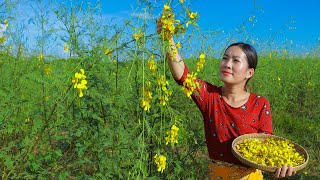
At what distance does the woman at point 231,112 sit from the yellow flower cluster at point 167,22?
2.14 feet

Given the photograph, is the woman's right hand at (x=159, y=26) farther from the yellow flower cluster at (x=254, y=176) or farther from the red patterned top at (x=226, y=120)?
the yellow flower cluster at (x=254, y=176)

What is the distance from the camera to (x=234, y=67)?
8.04 ft

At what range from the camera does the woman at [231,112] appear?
2441mm

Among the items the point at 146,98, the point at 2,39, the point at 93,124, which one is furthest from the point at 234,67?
the point at 2,39

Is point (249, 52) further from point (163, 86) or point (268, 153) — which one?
point (163, 86)

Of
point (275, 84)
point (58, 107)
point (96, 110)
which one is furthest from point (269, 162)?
point (275, 84)

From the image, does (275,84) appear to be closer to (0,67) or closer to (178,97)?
(178,97)

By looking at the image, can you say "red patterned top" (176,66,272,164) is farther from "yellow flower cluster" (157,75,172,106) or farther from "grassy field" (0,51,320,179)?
"yellow flower cluster" (157,75,172,106)

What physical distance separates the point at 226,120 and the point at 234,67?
0.34 metres

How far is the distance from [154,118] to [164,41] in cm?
56

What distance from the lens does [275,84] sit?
251 inches

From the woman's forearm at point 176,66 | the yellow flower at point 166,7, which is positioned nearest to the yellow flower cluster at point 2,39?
the woman's forearm at point 176,66

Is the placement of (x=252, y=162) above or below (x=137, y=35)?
below

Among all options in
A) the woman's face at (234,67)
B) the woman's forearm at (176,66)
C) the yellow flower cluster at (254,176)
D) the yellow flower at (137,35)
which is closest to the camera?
the yellow flower at (137,35)
